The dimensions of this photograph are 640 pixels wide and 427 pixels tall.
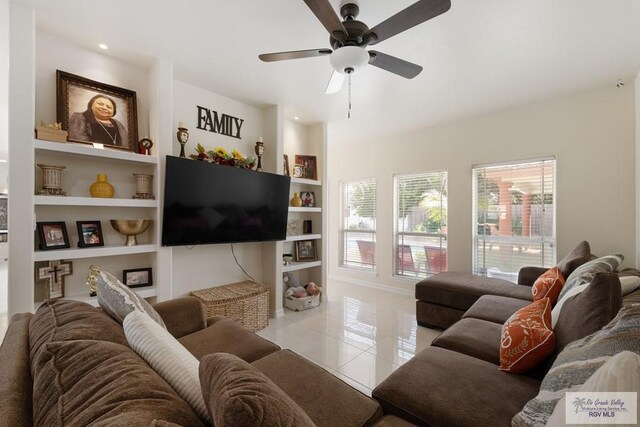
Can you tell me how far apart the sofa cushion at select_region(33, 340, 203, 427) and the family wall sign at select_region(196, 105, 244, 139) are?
9.05 feet

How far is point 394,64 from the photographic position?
1990mm

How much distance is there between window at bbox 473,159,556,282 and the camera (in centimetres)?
339

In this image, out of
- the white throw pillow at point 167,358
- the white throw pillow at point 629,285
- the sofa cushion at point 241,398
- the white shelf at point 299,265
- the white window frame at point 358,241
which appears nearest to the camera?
the sofa cushion at point 241,398

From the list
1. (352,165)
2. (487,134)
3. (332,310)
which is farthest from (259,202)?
(487,134)

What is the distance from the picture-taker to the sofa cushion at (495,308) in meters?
2.15

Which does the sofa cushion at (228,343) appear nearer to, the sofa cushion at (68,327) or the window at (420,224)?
the sofa cushion at (68,327)

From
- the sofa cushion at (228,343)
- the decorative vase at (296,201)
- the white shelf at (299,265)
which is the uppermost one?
the decorative vase at (296,201)

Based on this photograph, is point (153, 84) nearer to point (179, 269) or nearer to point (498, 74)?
point (179, 269)

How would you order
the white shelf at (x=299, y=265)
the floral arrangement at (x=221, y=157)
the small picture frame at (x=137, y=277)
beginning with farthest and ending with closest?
the white shelf at (x=299, y=265) < the floral arrangement at (x=221, y=157) < the small picture frame at (x=137, y=277)

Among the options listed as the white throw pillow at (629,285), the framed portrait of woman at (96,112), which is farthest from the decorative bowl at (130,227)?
the white throw pillow at (629,285)

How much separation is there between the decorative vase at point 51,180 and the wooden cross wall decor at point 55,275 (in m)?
0.54

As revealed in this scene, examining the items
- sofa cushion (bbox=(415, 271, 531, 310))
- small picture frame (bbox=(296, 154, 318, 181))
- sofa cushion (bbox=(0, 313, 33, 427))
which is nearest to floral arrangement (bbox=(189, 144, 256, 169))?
small picture frame (bbox=(296, 154, 318, 181))

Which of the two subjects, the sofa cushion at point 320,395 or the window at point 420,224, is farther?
the window at point 420,224

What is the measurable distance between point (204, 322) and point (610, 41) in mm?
3823
